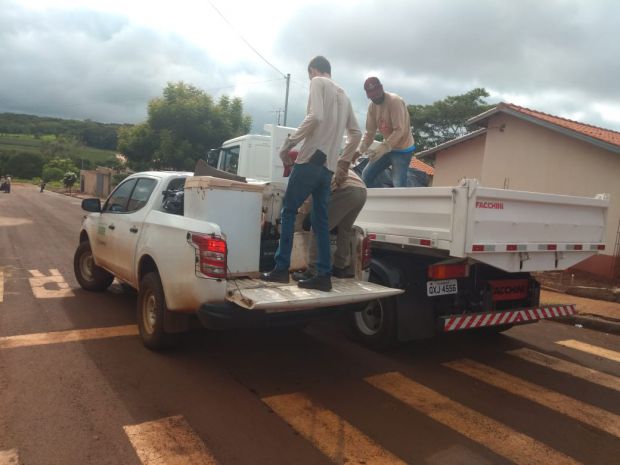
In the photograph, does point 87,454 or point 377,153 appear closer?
point 87,454

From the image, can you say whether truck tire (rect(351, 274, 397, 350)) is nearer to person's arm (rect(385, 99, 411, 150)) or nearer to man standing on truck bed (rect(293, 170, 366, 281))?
man standing on truck bed (rect(293, 170, 366, 281))

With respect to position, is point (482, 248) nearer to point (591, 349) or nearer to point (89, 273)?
point (591, 349)

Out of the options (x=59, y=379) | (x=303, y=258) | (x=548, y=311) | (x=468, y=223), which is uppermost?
(x=468, y=223)

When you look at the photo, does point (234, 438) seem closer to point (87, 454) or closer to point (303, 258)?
point (87, 454)

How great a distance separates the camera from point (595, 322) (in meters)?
7.30

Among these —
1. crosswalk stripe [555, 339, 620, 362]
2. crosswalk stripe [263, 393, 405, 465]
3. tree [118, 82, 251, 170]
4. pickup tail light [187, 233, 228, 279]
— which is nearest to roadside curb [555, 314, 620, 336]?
crosswalk stripe [555, 339, 620, 362]

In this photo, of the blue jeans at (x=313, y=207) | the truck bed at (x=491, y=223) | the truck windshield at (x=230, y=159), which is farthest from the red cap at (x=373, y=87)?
the truck windshield at (x=230, y=159)

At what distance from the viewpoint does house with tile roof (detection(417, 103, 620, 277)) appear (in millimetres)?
11602

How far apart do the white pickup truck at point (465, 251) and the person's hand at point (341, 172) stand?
0.71 m

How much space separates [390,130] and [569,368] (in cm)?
361

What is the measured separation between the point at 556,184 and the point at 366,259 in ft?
33.1

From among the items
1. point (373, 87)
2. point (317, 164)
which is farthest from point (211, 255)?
point (373, 87)

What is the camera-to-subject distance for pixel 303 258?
16.2ft

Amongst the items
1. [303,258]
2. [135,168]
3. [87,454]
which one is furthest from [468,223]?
[135,168]
